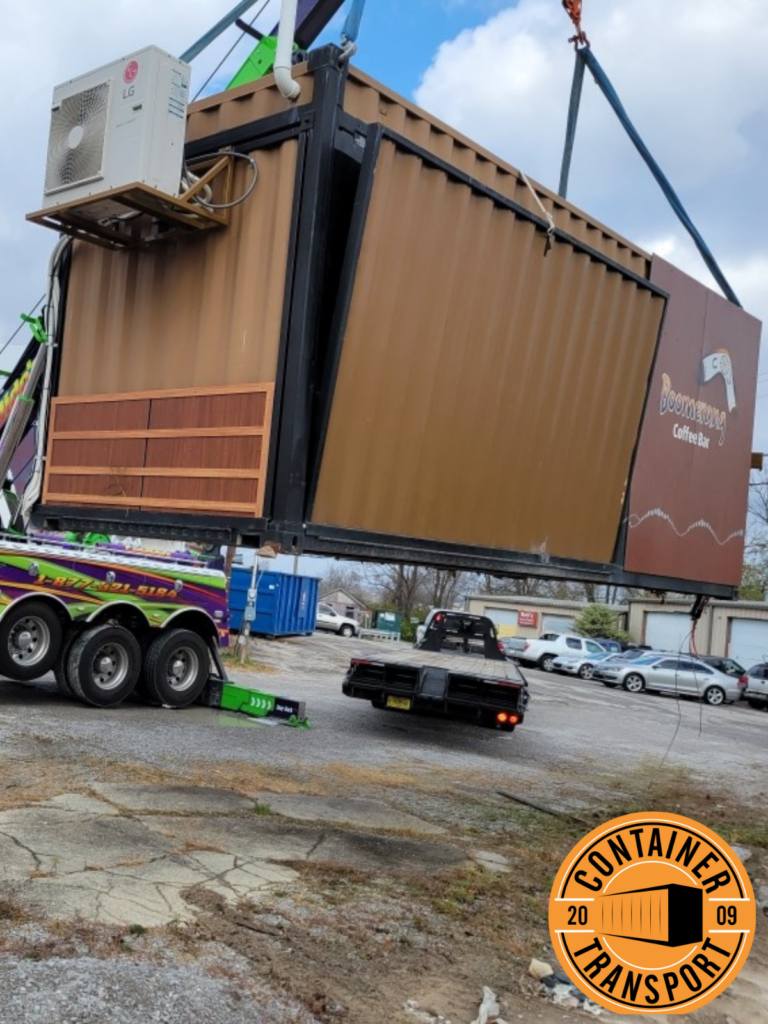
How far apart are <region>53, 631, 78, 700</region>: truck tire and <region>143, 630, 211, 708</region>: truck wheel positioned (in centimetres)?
89

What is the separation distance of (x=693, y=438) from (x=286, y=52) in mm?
3355

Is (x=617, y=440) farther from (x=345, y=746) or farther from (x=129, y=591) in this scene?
(x=129, y=591)

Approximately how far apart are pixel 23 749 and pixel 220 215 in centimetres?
547

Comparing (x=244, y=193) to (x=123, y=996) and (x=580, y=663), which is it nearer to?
(x=123, y=996)

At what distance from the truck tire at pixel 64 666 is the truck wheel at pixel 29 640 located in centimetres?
16

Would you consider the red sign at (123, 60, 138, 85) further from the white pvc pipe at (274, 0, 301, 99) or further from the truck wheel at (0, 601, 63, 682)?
the truck wheel at (0, 601, 63, 682)

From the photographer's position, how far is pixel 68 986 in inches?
142

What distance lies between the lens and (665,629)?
39469 mm

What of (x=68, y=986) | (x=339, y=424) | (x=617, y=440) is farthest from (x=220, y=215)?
(x=68, y=986)

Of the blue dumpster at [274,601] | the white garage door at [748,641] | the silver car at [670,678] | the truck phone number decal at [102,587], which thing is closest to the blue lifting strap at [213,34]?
the truck phone number decal at [102,587]

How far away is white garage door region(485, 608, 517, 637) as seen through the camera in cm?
4553

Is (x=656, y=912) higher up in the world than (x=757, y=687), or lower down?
higher up

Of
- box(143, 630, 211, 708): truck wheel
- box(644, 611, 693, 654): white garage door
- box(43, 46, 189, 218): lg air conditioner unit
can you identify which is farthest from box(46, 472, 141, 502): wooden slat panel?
box(644, 611, 693, 654): white garage door

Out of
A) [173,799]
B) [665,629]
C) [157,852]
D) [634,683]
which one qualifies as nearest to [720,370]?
[157,852]
